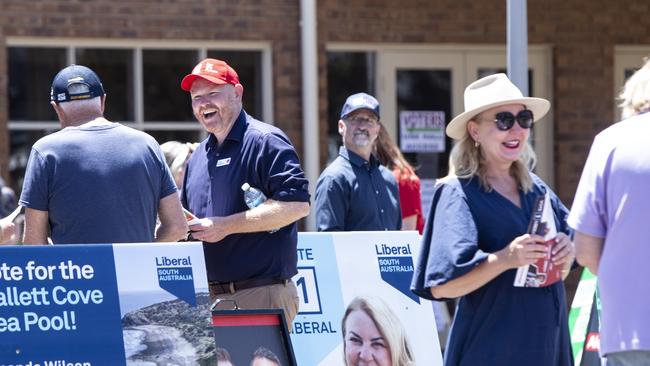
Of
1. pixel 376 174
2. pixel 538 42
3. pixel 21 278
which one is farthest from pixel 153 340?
pixel 538 42

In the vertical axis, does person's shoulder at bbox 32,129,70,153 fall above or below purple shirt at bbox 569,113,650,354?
above

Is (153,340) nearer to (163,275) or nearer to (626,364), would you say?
(163,275)

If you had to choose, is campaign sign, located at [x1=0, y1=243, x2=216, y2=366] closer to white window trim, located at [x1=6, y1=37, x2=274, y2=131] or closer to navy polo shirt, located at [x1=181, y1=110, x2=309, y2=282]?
navy polo shirt, located at [x1=181, y1=110, x2=309, y2=282]

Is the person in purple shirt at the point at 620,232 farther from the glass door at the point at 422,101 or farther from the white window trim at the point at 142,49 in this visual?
the glass door at the point at 422,101

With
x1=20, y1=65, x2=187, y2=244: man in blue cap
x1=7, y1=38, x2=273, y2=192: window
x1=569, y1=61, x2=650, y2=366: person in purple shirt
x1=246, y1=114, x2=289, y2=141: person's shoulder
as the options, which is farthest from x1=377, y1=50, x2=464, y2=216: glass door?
x1=569, y1=61, x2=650, y2=366: person in purple shirt

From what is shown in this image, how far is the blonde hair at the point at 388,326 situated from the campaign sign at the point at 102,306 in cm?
202

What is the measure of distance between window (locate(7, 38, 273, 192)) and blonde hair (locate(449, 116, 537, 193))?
22.7ft

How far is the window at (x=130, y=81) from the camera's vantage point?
1141 centimetres

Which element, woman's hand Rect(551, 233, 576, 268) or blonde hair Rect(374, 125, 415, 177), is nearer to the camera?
woman's hand Rect(551, 233, 576, 268)

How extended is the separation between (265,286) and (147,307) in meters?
1.16

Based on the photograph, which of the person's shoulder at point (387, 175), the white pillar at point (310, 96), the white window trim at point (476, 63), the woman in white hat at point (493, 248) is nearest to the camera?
the woman in white hat at point (493, 248)

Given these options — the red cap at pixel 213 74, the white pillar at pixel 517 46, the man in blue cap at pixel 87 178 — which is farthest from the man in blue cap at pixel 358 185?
the man in blue cap at pixel 87 178

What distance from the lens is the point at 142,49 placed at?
11.8 meters

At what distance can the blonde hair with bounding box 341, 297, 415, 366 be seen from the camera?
7541 millimetres
